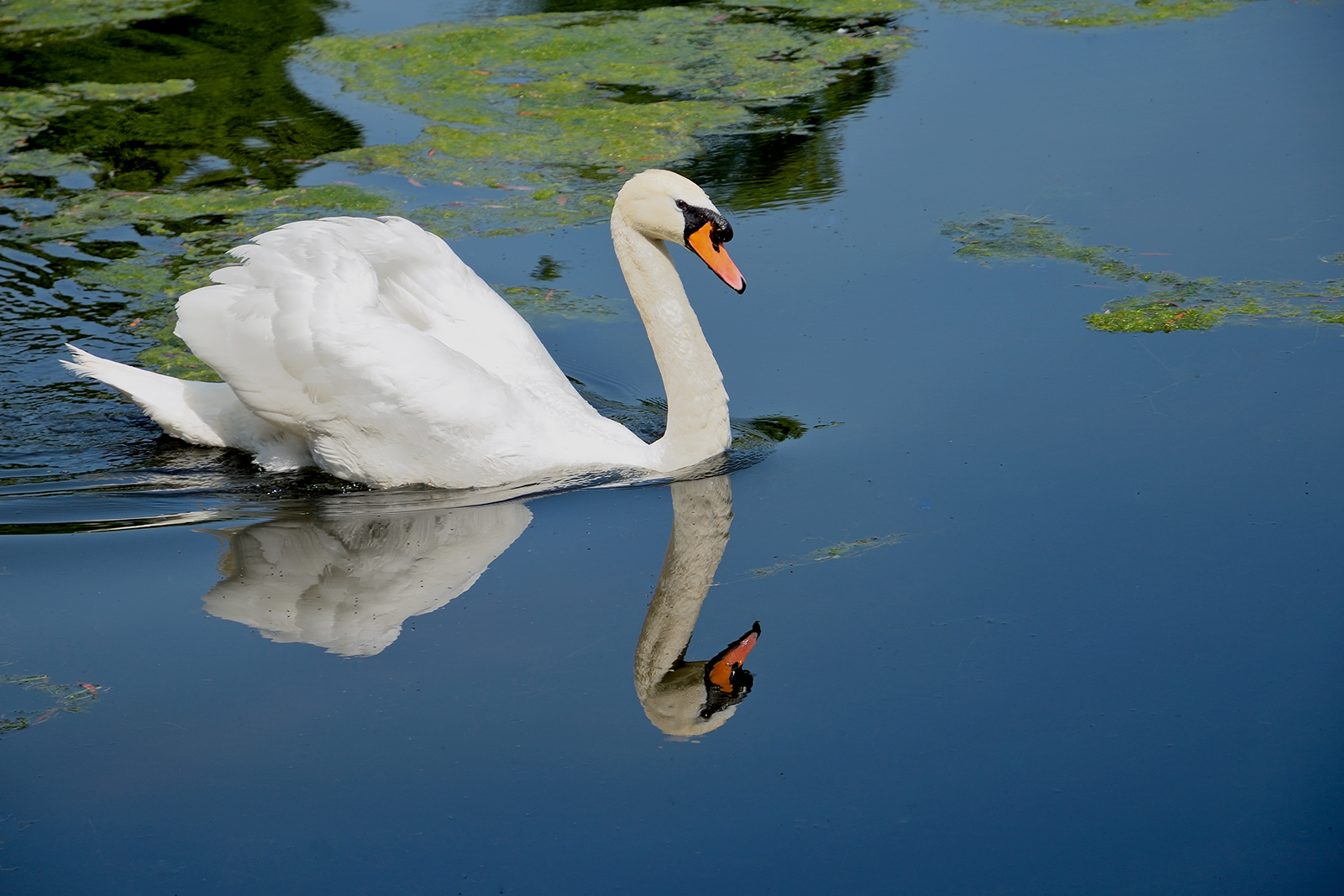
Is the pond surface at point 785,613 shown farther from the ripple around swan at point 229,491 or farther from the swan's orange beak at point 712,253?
the swan's orange beak at point 712,253

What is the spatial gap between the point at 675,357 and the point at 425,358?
3.51 ft

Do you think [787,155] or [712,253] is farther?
[787,155]

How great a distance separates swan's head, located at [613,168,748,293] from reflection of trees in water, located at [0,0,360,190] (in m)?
4.60

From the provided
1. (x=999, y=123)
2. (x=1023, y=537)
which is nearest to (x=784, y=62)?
(x=999, y=123)

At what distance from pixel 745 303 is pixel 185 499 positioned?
3129 mm

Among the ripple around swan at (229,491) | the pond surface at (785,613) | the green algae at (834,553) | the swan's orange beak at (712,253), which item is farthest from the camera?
the ripple around swan at (229,491)

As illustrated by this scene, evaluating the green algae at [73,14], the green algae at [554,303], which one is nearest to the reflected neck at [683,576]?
the green algae at [554,303]

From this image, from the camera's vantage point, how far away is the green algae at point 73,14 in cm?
1370

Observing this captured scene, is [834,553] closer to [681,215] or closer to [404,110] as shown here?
[681,215]

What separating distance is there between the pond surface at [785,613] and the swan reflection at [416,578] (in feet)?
Result: 0.06

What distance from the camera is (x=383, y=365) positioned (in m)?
5.39

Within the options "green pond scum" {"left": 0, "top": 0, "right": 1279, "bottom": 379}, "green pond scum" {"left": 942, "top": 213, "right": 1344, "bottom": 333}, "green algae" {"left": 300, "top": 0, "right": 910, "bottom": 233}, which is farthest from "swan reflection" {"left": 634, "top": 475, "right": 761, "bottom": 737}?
"green algae" {"left": 300, "top": 0, "right": 910, "bottom": 233}

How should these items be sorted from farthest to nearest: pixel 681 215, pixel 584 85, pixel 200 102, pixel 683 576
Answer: pixel 200 102 < pixel 584 85 < pixel 681 215 < pixel 683 576

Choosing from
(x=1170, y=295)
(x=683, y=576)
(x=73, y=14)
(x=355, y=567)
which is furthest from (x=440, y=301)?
(x=73, y=14)
